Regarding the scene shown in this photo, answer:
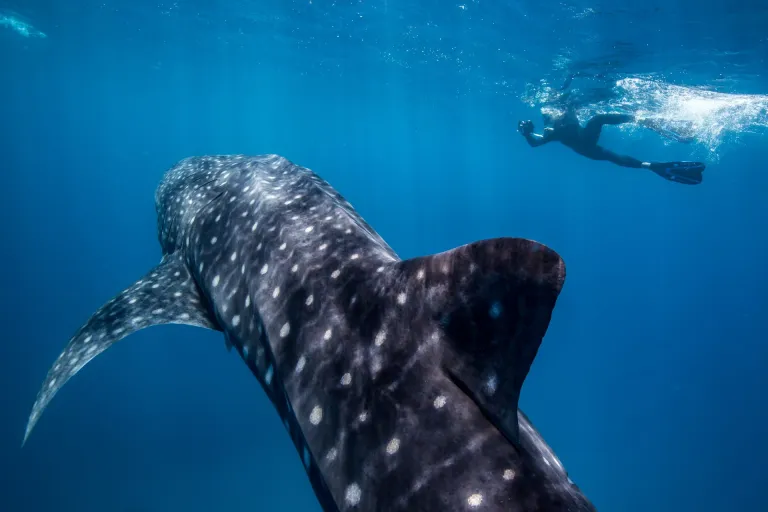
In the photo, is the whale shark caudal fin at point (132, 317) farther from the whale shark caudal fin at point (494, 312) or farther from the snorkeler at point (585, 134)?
the snorkeler at point (585, 134)

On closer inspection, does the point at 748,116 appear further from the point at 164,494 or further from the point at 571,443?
the point at 164,494

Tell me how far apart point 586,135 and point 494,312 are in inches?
851

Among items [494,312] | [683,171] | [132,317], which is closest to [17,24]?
[132,317]

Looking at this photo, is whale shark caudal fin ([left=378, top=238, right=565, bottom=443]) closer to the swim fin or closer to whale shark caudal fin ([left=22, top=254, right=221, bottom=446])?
whale shark caudal fin ([left=22, top=254, right=221, bottom=446])

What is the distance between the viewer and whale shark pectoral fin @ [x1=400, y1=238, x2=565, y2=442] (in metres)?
2.04

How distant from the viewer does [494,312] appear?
223 centimetres

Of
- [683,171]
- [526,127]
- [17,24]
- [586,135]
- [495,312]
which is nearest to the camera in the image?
[495,312]

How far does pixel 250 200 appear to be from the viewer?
16.0ft

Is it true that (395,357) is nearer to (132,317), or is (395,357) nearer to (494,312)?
(494,312)

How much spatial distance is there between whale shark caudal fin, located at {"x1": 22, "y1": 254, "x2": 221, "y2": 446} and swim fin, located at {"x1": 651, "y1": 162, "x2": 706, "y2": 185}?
715 inches

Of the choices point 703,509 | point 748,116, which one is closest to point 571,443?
point 703,509

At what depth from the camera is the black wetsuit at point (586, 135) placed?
20641mm

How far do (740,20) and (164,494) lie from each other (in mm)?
31330

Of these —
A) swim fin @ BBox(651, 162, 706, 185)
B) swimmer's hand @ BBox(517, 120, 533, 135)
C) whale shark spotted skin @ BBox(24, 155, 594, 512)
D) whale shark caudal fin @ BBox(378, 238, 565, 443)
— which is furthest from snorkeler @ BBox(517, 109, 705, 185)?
whale shark caudal fin @ BBox(378, 238, 565, 443)
